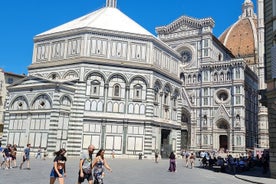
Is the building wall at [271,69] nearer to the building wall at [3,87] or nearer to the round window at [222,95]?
the round window at [222,95]

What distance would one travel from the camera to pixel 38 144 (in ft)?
101

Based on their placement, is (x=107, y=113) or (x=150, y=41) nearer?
(x=107, y=113)

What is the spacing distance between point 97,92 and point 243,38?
78.3 metres

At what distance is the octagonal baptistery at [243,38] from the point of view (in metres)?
92.8

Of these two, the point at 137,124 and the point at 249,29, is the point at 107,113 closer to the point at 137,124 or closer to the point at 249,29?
the point at 137,124

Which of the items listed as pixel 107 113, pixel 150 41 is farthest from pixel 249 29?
pixel 107 113

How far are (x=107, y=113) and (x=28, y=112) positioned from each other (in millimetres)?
7756

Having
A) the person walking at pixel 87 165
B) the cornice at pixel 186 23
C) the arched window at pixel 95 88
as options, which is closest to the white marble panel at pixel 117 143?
the arched window at pixel 95 88

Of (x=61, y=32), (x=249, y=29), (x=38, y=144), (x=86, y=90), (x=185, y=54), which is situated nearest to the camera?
(x=38, y=144)

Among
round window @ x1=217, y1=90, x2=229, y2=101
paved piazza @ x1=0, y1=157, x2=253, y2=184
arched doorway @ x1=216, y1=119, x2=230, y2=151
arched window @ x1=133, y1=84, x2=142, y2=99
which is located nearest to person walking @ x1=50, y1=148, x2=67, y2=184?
paved piazza @ x1=0, y1=157, x2=253, y2=184

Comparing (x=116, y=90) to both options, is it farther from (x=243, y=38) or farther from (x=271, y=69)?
(x=243, y=38)

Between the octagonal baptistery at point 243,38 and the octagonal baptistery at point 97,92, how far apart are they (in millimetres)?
59833

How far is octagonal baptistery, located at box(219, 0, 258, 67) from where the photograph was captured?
3654 inches

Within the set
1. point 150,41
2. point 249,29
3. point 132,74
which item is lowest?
point 132,74
